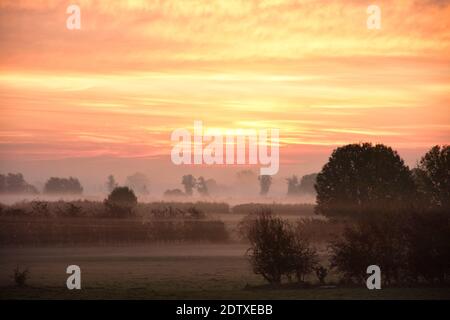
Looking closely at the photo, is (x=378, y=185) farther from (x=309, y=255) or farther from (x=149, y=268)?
(x=309, y=255)

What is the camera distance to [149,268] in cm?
4506

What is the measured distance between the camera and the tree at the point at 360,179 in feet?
222

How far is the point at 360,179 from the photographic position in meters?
69.4

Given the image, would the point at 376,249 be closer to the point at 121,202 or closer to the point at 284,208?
the point at 121,202

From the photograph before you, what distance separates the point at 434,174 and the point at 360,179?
21.4ft

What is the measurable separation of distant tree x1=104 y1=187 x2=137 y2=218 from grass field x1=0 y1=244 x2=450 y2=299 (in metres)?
10.0

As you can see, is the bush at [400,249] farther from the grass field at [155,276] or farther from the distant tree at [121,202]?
the distant tree at [121,202]

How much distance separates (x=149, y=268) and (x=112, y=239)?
1813cm

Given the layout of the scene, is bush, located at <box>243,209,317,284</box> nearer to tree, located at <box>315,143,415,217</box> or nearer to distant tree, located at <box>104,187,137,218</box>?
tree, located at <box>315,143,415,217</box>

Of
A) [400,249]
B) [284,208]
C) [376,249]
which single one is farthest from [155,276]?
[284,208]

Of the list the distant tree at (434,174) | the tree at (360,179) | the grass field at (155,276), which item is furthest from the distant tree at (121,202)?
the distant tree at (434,174)

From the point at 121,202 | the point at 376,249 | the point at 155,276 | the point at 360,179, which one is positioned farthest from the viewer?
the point at 121,202
